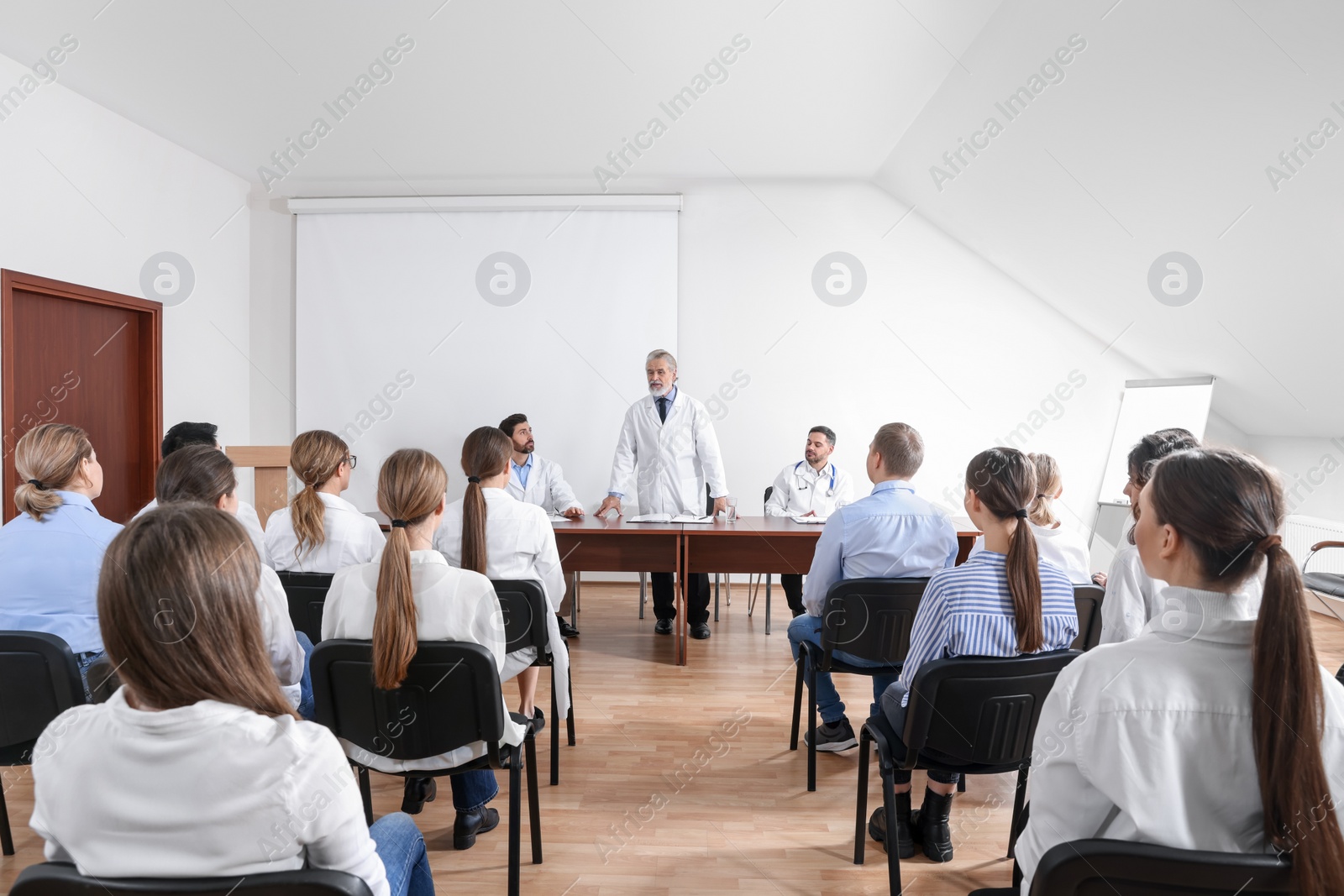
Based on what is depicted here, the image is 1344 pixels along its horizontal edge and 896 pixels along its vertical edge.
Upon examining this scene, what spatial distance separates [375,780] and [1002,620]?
2.05m

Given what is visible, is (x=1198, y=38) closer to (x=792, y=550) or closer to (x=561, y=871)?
(x=792, y=550)

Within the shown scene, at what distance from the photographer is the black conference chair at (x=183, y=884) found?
0.79m

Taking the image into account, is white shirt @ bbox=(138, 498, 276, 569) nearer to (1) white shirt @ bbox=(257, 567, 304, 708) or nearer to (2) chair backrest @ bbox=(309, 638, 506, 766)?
(1) white shirt @ bbox=(257, 567, 304, 708)

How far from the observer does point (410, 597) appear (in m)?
1.62

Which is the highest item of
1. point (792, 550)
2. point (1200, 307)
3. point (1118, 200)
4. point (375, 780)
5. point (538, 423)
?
point (1118, 200)

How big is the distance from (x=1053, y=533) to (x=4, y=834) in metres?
2.99

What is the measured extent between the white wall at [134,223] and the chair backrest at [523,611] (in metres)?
3.29

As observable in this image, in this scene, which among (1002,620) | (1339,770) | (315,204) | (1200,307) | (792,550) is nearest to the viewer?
(1339,770)

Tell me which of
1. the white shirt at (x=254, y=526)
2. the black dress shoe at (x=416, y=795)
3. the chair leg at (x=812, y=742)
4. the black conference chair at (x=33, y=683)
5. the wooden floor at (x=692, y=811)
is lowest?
the wooden floor at (x=692, y=811)

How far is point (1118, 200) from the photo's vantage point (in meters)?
3.80

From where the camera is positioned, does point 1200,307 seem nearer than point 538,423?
Yes

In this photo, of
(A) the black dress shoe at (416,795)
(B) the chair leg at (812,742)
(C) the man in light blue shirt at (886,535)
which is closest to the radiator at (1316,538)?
(C) the man in light blue shirt at (886,535)

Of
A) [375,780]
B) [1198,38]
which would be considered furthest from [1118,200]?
[375,780]

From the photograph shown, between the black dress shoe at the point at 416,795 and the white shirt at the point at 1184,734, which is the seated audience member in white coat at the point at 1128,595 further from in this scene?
the black dress shoe at the point at 416,795
